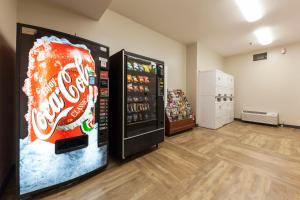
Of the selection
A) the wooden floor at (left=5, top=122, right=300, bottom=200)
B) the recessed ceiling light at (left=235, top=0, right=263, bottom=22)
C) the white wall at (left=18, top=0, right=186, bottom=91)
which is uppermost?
the recessed ceiling light at (left=235, top=0, right=263, bottom=22)

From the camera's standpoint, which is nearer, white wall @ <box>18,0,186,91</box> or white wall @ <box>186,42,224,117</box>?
white wall @ <box>18,0,186,91</box>

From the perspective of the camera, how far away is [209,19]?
3.11 m

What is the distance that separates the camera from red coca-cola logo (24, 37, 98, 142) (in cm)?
135

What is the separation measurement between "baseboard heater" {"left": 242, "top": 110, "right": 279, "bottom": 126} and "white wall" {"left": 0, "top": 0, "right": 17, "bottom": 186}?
6.55 m

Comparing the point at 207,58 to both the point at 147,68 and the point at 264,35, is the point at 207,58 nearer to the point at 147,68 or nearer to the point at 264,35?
the point at 264,35

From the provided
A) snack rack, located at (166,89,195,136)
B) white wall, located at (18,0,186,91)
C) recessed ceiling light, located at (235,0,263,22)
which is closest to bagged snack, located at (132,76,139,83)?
white wall, located at (18,0,186,91)

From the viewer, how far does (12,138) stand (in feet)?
6.22

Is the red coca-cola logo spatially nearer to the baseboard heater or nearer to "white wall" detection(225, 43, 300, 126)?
the baseboard heater

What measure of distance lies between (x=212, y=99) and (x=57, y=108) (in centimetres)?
406

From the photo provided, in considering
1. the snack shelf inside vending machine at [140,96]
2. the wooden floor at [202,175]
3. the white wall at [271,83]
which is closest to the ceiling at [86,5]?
the snack shelf inside vending machine at [140,96]

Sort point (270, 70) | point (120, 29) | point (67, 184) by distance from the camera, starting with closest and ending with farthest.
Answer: point (67, 184)
point (120, 29)
point (270, 70)

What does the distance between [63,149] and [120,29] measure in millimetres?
2553

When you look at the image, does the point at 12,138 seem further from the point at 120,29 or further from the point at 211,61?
the point at 211,61

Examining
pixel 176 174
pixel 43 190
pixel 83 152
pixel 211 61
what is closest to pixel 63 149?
pixel 83 152
